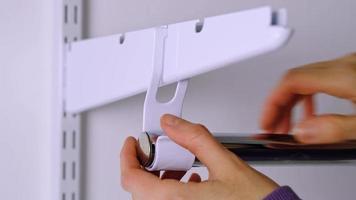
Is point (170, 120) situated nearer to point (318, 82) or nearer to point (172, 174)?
point (172, 174)

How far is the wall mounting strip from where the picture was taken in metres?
0.29

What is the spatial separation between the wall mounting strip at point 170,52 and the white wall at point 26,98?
1.4 inches

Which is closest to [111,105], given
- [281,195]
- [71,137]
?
[71,137]

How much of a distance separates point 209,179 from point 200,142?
0.08ft

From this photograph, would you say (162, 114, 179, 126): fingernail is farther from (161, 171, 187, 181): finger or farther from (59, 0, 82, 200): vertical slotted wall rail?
(59, 0, 82, 200): vertical slotted wall rail

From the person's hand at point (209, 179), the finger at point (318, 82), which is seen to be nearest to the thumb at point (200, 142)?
the person's hand at point (209, 179)

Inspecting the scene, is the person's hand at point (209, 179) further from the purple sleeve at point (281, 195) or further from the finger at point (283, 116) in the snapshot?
the finger at point (283, 116)

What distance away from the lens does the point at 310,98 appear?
534mm

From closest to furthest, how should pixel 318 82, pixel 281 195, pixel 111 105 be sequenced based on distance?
pixel 281 195 < pixel 318 82 < pixel 111 105

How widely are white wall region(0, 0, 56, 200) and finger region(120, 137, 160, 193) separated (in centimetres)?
19

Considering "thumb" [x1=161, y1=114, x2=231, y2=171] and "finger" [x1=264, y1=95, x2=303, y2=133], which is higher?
"thumb" [x1=161, y1=114, x2=231, y2=171]

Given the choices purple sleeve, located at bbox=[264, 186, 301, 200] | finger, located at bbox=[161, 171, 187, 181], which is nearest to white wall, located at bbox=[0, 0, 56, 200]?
finger, located at bbox=[161, 171, 187, 181]

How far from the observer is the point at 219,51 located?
1.04 ft

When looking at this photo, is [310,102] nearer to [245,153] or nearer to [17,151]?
[245,153]
